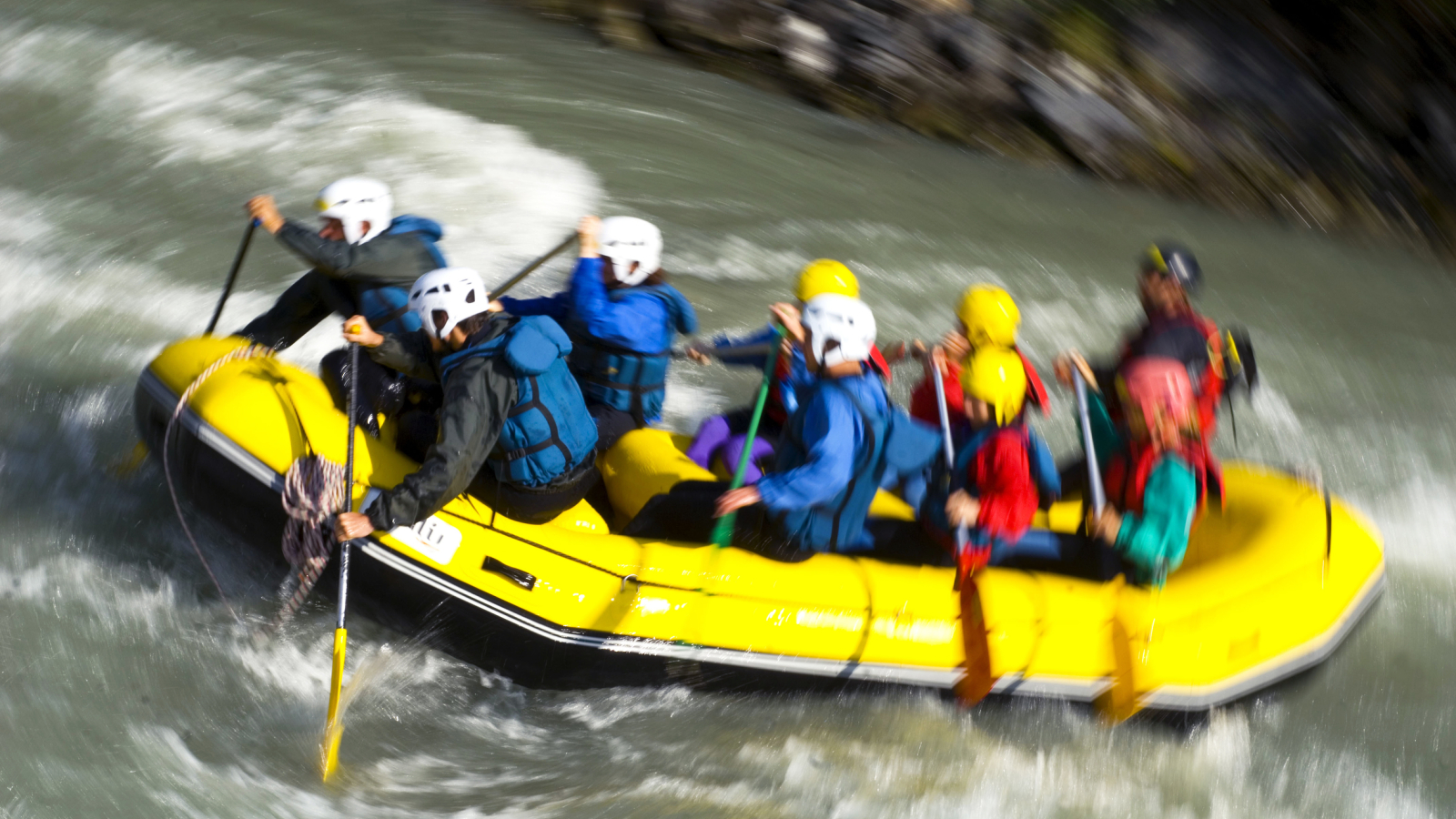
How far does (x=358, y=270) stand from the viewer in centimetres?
428

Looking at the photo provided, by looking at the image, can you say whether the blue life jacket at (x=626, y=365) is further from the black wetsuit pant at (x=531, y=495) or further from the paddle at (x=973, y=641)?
the paddle at (x=973, y=641)

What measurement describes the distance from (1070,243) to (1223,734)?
14.8 feet

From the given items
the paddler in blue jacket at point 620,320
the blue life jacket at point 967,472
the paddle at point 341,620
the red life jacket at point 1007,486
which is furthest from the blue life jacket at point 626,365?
the red life jacket at point 1007,486

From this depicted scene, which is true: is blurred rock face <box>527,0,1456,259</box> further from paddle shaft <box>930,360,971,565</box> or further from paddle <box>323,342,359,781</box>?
paddle <box>323,342,359,781</box>

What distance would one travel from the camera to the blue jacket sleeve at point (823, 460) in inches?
143

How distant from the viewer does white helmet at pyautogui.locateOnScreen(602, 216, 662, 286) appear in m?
4.23

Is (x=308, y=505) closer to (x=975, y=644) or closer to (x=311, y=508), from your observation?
(x=311, y=508)

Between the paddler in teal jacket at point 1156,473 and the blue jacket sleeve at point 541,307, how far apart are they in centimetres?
200

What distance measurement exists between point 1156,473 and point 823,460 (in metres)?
1.07

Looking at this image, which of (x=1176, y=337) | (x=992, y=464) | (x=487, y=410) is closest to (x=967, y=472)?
(x=992, y=464)

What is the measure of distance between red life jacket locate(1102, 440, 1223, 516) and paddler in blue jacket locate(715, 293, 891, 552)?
2.66 feet

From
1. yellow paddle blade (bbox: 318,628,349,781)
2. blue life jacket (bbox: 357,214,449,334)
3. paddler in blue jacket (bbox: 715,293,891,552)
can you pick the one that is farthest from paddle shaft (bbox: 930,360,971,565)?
yellow paddle blade (bbox: 318,628,349,781)

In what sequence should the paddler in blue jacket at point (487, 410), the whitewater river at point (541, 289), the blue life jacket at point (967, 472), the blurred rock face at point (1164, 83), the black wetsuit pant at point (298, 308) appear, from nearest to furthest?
1. the paddler in blue jacket at point (487, 410)
2. the blue life jacket at point (967, 472)
3. the whitewater river at point (541, 289)
4. the black wetsuit pant at point (298, 308)
5. the blurred rock face at point (1164, 83)

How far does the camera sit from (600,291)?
432 centimetres
